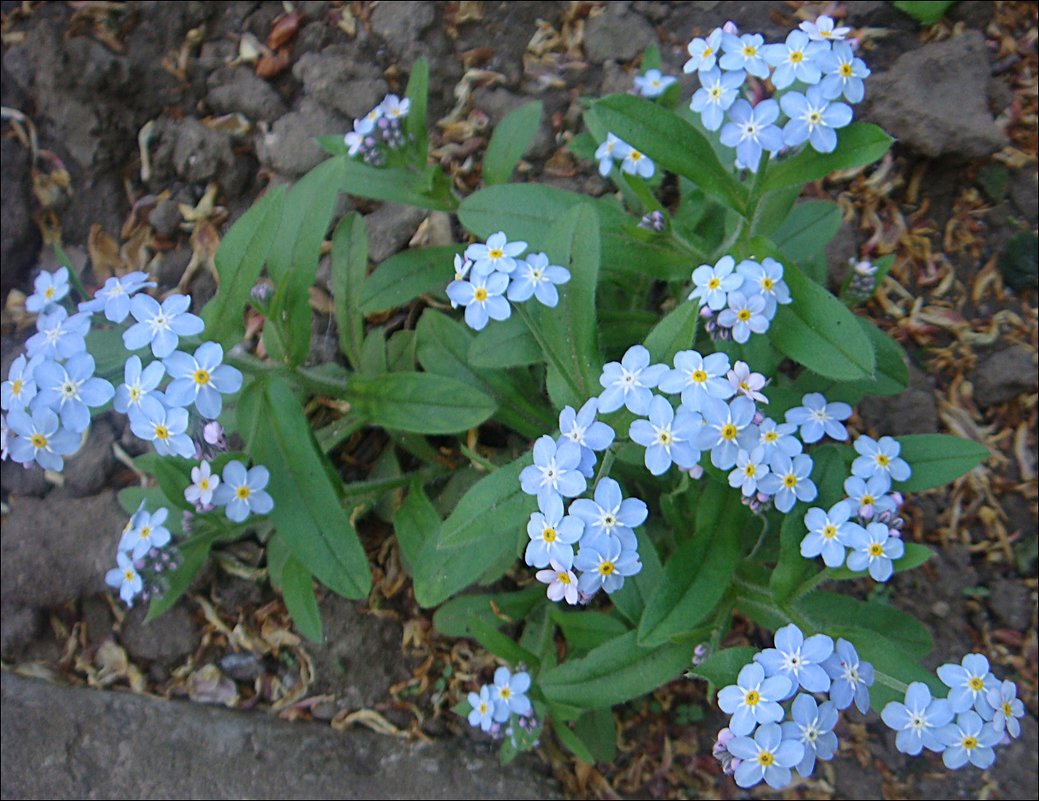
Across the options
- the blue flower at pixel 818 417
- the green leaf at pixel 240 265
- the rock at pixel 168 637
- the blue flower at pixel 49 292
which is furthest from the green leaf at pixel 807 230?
the rock at pixel 168 637

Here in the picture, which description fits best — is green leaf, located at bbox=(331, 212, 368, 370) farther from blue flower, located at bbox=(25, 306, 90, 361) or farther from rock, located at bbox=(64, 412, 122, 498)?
rock, located at bbox=(64, 412, 122, 498)

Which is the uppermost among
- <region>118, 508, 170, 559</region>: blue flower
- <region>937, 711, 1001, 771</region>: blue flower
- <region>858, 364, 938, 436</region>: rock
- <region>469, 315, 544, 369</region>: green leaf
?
<region>469, 315, 544, 369</region>: green leaf

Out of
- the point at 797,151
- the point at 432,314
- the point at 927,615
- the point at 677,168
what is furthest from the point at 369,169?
the point at 927,615

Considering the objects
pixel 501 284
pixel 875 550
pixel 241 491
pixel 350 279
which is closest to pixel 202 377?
pixel 241 491

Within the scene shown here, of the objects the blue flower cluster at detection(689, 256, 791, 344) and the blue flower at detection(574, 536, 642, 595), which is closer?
the blue flower at detection(574, 536, 642, 595)

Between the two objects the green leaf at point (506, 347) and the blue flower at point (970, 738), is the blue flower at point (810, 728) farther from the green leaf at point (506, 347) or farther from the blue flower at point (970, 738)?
the green leaf at point (506, 347)

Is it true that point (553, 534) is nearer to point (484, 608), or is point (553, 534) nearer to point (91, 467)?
point (484, 608)

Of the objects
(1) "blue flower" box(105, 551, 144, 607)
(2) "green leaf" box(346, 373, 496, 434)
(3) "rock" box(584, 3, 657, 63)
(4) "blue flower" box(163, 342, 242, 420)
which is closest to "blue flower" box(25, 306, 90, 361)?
(4) "blue flower" box(163, 342, 242, 420)
